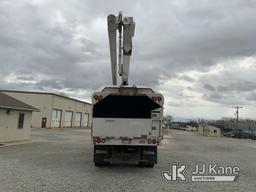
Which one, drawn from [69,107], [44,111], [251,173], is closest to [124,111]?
[251,173]

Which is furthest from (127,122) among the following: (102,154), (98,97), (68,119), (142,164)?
(68,119)

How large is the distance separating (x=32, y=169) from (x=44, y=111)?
46283 mm

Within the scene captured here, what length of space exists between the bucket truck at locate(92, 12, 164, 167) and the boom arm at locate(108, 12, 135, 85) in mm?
1975

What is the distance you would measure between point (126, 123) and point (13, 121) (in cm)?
1465

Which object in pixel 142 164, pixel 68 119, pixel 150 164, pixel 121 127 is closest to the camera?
pixel 121 127

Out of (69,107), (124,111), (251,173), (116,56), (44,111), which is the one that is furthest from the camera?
(69,107)

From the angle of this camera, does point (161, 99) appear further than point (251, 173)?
No

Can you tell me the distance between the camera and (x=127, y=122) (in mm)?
13664

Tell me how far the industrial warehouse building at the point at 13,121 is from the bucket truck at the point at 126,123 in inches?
468

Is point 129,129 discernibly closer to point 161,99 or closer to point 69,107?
point 161,99

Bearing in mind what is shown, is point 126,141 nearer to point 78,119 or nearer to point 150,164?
point 150,164

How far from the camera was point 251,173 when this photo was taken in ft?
48.0

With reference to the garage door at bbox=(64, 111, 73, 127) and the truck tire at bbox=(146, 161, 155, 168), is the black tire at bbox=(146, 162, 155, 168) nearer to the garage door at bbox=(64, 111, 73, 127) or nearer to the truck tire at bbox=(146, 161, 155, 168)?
the truck tire at bbox=(146, 161, 155, 168)

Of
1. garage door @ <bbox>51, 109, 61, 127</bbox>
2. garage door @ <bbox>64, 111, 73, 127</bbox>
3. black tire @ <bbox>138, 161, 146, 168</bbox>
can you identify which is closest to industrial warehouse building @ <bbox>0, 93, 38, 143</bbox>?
black tire @ <bbox>138, 161, 146, 168</bbox>
